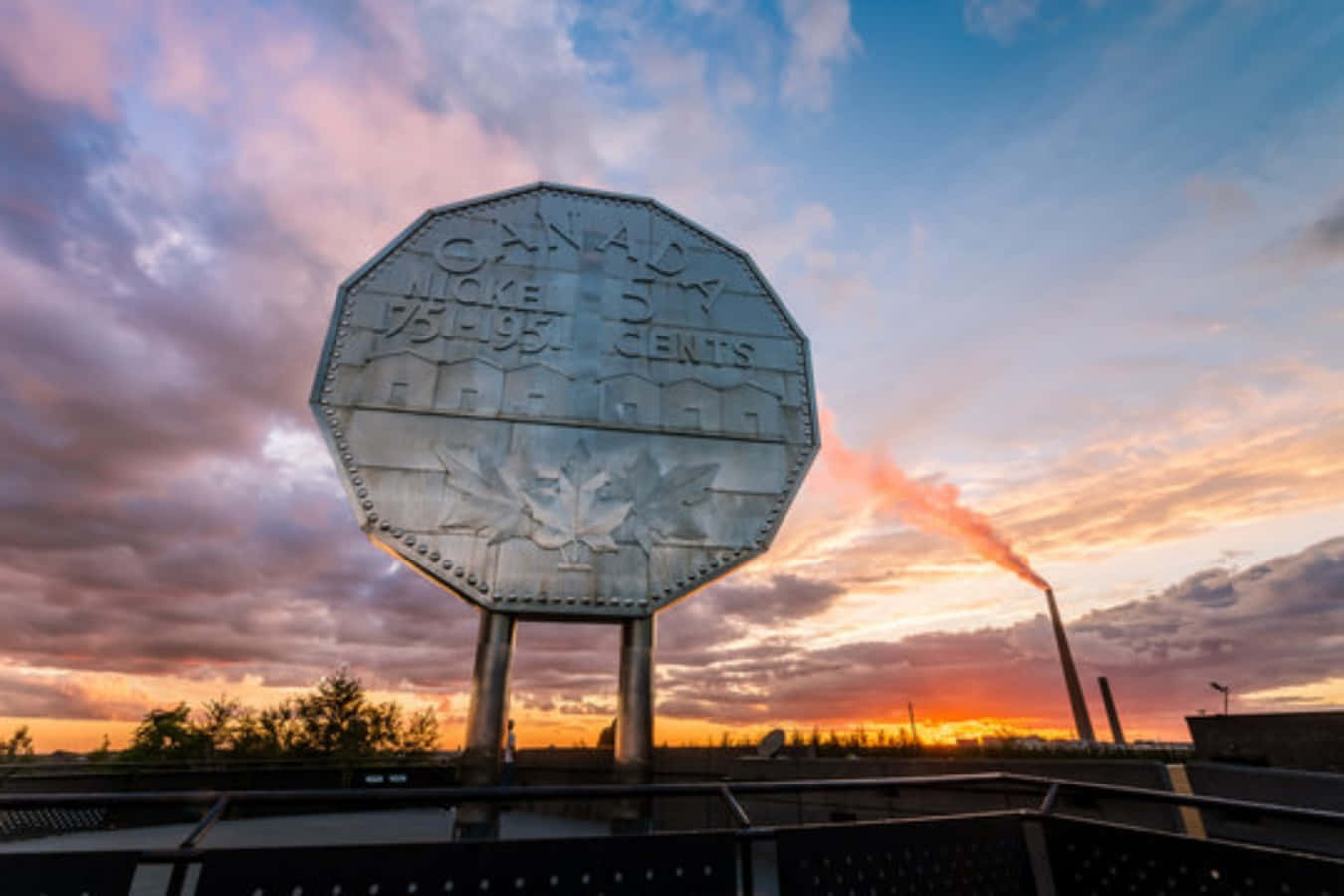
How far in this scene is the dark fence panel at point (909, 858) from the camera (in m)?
3.67

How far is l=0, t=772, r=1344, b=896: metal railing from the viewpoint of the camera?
3.00m

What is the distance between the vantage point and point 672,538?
9.59 meters

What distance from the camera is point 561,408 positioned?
10.0 meters

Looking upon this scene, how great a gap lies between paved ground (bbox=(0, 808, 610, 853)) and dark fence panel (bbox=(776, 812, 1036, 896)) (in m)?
7.60

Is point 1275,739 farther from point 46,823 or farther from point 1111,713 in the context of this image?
point 1111,713

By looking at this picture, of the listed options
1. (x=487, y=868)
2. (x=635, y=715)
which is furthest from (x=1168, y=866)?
(x=635, y=715)

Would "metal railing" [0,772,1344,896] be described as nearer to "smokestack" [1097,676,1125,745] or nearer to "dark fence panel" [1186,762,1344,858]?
"dark fence panel" [1186,762,1344,858]

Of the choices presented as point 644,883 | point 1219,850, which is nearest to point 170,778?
point 644,883

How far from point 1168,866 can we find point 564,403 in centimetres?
859

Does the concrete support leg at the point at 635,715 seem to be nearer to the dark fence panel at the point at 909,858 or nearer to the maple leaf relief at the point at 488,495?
the maple leaf relief at the point at 488,495

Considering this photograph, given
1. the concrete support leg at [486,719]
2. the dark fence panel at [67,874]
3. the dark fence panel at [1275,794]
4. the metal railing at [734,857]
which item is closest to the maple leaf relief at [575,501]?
the concrete support leg at [486,719]

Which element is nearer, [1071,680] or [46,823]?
[46,823]

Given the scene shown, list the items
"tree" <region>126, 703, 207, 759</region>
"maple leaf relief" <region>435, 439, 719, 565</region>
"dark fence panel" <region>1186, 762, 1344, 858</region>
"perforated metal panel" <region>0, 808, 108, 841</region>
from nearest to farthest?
"dark fence panel" <region>1186, 762, 1344, 858</region> → "maple leaf relief" <region>435, 439, 719, 565</region> → "perforated metal panel" <region>0, 808, 108, 841</region> → "tree" <region>126, 703, 207, 759</region>

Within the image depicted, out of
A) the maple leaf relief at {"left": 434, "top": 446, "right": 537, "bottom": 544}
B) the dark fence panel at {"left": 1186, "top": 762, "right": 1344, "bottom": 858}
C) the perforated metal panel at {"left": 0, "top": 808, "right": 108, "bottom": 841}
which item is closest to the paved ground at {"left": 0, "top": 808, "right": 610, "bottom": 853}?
the perforated metal panel at {"left": 0, "top": 808, "right": 108, "bottom": 841}
